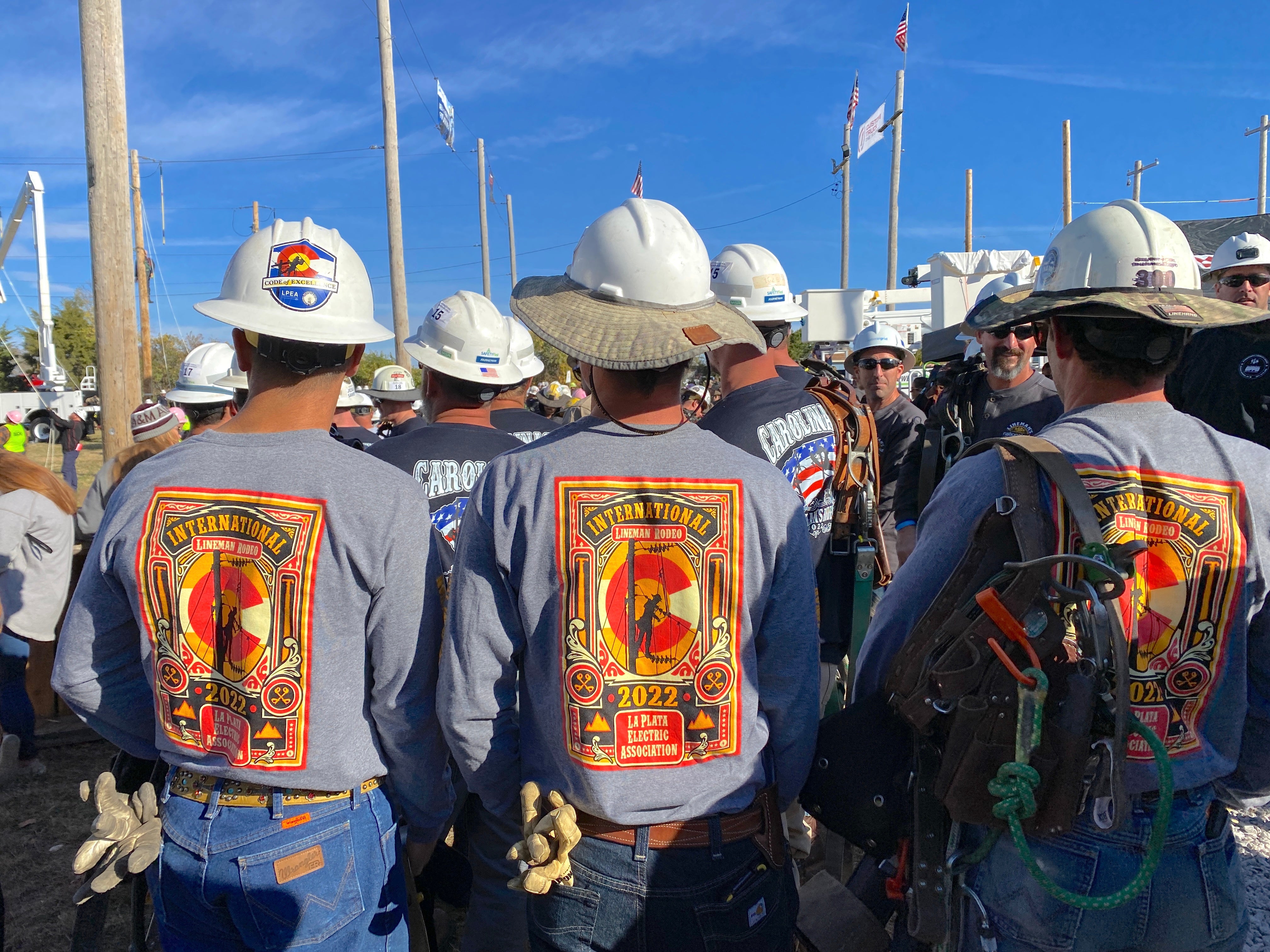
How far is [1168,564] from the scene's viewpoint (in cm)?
159

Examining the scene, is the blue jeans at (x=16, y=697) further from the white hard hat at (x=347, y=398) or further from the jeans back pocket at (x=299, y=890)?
the jeans back pocket at (x=299, y=890)

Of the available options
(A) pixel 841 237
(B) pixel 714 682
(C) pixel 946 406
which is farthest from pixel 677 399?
(A) pixel 841 237

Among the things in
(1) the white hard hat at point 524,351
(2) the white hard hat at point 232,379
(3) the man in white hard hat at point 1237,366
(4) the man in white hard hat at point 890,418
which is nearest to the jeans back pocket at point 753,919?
(1) the white hard hat at point 524,351

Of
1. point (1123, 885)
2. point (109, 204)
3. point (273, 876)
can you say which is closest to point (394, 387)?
point (109, 204)

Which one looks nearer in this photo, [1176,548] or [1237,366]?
[1176,548]

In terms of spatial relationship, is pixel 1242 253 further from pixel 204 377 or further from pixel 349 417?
pixel 349 417

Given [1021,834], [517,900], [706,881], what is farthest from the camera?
[517,900]

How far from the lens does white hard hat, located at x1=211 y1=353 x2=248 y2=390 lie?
420 cm

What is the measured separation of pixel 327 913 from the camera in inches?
67.4

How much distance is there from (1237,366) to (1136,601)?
13.1 ft

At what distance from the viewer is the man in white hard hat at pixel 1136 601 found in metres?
1.55

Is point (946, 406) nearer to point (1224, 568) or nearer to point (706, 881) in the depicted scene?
point (1224, 568)

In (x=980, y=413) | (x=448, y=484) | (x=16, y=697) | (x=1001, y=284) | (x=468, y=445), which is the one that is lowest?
(x=16, y=697)

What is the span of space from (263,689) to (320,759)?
204 mm
